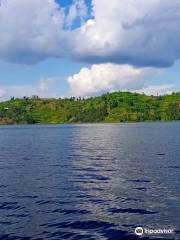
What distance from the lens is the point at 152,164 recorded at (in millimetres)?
66562

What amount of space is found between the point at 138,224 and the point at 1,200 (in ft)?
50.5

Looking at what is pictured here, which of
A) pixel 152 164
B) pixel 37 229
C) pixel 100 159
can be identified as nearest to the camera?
pixel 37 229

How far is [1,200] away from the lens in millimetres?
40375

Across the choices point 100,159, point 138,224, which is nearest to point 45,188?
point 138,224

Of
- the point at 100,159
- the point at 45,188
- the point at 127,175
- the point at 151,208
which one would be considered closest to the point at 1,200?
the point at 45,188

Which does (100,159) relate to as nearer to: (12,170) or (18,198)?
(12,170)

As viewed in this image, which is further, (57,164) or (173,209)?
(57,164)

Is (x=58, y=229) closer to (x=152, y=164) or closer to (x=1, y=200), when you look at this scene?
(x=1, y=200)

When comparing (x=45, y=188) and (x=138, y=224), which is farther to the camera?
(x=45, y=188)

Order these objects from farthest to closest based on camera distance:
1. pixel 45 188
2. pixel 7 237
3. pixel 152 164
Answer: pixel 152 164 < pixel 45 188 < pixel 7 237

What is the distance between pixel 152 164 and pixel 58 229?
3816 cm

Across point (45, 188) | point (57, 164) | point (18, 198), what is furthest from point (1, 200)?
point (57, 164)

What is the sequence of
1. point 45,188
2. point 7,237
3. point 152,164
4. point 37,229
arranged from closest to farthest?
1. point 7,237
2. point 37,229
3. point 45,188
4. point 152,164

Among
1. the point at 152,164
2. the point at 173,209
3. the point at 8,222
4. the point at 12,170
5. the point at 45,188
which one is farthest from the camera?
the point at 152,164
